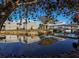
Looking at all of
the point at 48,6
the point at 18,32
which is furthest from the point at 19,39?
the point at 48,6

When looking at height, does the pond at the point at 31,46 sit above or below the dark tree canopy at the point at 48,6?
below

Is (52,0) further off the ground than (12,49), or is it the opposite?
(52,0)

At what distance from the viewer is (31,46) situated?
22.2 feet

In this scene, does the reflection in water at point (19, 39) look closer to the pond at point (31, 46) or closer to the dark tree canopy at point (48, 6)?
the pond at point (31, 46)

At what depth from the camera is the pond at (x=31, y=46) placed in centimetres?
675

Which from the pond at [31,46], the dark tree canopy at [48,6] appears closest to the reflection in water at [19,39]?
the pond at [31,46]

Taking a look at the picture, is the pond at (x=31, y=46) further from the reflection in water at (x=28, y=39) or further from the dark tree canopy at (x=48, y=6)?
the dark tree canopy at (x=48, y=6)

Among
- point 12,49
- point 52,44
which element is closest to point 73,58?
point 52,44

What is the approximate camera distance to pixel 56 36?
6785 mm

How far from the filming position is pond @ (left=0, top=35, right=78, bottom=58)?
22.1ft

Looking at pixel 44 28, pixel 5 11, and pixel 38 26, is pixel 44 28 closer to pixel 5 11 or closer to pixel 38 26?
pixel 38 26

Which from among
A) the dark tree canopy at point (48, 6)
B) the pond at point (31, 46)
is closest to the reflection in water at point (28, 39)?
the pond at point (31, 46)

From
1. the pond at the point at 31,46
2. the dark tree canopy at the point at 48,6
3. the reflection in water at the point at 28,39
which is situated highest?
the dark tree canopy at the point at 48,6

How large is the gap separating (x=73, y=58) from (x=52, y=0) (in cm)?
88
